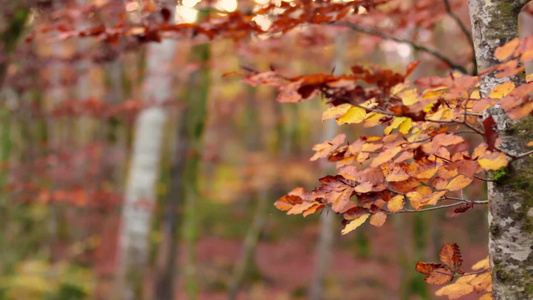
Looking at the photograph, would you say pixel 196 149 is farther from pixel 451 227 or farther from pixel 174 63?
pixel 451 227

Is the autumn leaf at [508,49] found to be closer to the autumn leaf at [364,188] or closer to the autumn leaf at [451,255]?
the autumn leaf at [364,188]

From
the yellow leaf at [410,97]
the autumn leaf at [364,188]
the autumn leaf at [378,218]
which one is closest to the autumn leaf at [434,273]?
the autumn leaf at [378,218]

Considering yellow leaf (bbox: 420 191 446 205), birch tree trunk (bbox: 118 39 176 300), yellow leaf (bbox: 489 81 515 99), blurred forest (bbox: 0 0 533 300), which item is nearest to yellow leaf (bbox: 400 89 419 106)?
yellow leaf (bbox: 489 81 515 99)

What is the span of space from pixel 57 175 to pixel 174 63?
427 centimetres

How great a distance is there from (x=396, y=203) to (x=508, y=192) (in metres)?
0.33

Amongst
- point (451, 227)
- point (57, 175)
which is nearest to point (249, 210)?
point (451, 227)

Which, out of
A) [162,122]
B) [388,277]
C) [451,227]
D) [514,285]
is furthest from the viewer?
[451,227]

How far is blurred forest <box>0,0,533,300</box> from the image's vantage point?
395 centimetres

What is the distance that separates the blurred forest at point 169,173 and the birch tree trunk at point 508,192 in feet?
0.57

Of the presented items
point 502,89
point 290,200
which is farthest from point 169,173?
point 502,89

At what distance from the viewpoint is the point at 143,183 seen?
6320 mm

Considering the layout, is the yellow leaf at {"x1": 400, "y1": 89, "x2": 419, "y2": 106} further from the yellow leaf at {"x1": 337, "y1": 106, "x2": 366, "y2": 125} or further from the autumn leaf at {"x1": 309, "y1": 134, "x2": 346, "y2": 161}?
the autumn leaf at {"x1": 309, "y1": 134, "x2": 346, "y2": 161}

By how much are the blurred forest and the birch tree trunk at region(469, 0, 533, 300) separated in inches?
6.8

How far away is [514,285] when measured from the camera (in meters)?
1.44
